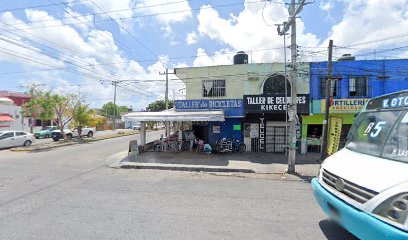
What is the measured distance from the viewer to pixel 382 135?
3.57 metres

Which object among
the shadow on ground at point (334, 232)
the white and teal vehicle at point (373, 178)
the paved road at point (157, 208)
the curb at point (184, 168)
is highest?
the white and teal vehicle at point (373, 178)

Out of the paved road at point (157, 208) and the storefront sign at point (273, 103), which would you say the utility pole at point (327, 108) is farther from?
the paved road at point (157, 208)

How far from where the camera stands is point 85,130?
2916cm

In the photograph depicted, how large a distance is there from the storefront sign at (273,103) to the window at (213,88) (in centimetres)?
276

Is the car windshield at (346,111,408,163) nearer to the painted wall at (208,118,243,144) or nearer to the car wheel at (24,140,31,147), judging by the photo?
the painted wall at (208,118,243,144)

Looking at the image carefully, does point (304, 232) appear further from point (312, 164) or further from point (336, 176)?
point (312, 164)

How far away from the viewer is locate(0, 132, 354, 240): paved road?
4.07 metres

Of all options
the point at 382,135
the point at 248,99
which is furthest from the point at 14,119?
the point at 382,135

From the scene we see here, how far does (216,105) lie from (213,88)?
2.02 metres

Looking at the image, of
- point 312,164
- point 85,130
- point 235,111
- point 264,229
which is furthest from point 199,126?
point 85,130

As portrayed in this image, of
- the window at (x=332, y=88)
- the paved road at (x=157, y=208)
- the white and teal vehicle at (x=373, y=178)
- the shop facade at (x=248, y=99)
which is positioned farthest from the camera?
the shop facade at (x=248, y=99)

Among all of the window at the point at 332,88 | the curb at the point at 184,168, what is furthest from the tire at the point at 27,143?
the window at the point at 332,88

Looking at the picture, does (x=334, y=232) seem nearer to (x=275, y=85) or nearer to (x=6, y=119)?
(x=275, y=85)

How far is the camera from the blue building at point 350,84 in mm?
14180
